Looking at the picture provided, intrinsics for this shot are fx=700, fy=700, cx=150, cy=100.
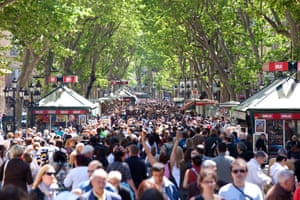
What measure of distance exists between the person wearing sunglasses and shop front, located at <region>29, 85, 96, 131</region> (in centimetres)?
2344

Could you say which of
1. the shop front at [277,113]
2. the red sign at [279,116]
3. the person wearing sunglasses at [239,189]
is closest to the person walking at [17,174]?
the person wearing sunglasses at [239,189]

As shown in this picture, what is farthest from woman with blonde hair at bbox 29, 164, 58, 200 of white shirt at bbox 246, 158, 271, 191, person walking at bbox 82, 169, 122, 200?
white shirt at bbox 246, 158, 271, 191

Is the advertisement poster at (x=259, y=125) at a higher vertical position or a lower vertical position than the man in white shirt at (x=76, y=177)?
higher

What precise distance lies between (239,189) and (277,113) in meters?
14.2

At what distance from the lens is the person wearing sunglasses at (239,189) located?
7.71 metres

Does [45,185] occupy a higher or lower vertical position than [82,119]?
lower

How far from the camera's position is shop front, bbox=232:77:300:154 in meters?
21.6

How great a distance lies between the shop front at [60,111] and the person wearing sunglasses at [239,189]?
76.9 ft

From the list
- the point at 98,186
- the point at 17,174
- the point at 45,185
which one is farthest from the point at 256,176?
the point at 98,186

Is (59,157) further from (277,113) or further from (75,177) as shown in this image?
(277,113)

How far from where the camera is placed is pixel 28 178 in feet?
33.1

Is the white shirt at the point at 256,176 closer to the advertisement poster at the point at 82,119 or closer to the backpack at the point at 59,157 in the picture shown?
the backpack at the point at 59,157

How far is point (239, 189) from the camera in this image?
25.6 feet

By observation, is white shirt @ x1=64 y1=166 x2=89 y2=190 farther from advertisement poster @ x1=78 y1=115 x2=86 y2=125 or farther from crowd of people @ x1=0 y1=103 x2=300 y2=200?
advertisement poster @ x1=78 y1=115 x2=86 y2=125
